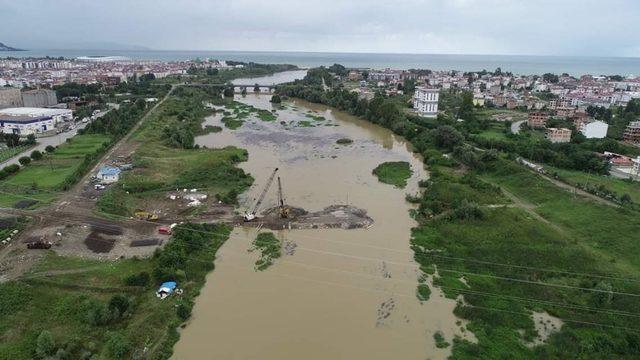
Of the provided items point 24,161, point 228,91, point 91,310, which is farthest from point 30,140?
point 228,91

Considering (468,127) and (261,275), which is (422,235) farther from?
(468,127)

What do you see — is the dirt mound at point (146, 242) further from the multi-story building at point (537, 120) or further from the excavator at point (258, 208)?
the multi-story building at point (537, 120)

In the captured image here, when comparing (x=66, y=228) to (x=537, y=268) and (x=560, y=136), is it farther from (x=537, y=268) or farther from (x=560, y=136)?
(x=560, y=136)

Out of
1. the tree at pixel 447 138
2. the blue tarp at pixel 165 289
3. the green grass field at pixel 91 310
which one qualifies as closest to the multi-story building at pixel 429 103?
the tree at pixel 447 138

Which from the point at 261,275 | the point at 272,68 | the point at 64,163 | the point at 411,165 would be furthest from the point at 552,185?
the point at 272,68

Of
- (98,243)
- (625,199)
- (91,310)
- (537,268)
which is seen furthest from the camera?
(625,199)

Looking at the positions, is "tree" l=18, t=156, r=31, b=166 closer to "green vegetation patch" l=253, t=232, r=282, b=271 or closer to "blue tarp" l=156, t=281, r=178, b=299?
"green vegetation patch" l=253, t=232, r=282, b=271
